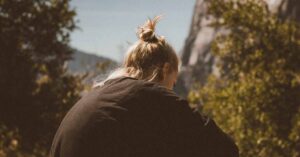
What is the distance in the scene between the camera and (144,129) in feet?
8.34

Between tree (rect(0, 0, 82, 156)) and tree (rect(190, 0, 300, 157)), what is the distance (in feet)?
16.6

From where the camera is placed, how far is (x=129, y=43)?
306 centimetres

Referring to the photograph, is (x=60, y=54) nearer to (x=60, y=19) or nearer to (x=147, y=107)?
(x=60, y=19)

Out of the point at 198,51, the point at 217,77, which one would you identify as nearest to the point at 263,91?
the point at 217,77

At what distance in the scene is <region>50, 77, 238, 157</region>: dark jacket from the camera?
2521 mm

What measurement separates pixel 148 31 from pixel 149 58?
0.19 meters

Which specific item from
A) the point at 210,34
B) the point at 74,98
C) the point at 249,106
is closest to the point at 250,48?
the point at 249,106

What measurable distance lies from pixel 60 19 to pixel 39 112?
2.58m

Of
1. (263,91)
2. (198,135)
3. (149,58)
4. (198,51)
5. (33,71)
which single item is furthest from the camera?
(198,51)

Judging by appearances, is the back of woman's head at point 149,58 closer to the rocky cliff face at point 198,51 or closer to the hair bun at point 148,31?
the hair bun at point 148,31

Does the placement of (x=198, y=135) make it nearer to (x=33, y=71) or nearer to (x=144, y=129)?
(x=144, y=129)

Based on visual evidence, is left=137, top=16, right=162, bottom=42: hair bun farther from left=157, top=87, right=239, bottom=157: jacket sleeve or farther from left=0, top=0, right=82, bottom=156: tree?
left=0, top=0, right=82, bottom=156: tree

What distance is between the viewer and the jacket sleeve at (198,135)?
2516 mm

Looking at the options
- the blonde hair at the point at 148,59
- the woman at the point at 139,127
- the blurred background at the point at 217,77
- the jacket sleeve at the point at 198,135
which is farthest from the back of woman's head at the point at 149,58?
the blurred background at the point at 217,77
